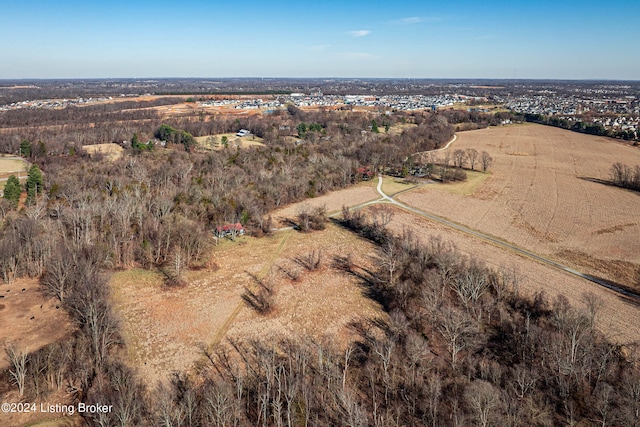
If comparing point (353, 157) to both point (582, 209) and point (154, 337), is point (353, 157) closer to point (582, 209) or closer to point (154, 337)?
point (582, 209)

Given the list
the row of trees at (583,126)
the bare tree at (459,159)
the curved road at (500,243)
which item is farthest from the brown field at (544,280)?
the row of trees at (583,126)

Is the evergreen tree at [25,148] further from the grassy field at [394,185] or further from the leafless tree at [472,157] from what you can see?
the leafless tree at [472,157]

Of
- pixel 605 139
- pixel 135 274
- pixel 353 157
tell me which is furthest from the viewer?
pixel 605 139

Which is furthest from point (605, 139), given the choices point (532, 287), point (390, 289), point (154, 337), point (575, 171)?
point (154, 337)

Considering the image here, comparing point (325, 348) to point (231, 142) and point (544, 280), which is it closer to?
point (544, 280)

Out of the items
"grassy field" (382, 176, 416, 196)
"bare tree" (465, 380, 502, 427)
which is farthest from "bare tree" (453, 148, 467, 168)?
"bare tree" (465, 380, 502, 427)

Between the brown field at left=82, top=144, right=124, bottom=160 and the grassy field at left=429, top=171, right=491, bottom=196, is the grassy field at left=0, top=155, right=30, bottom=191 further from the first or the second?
the grassy field at left=429, top=171, right=491, bottom=196
